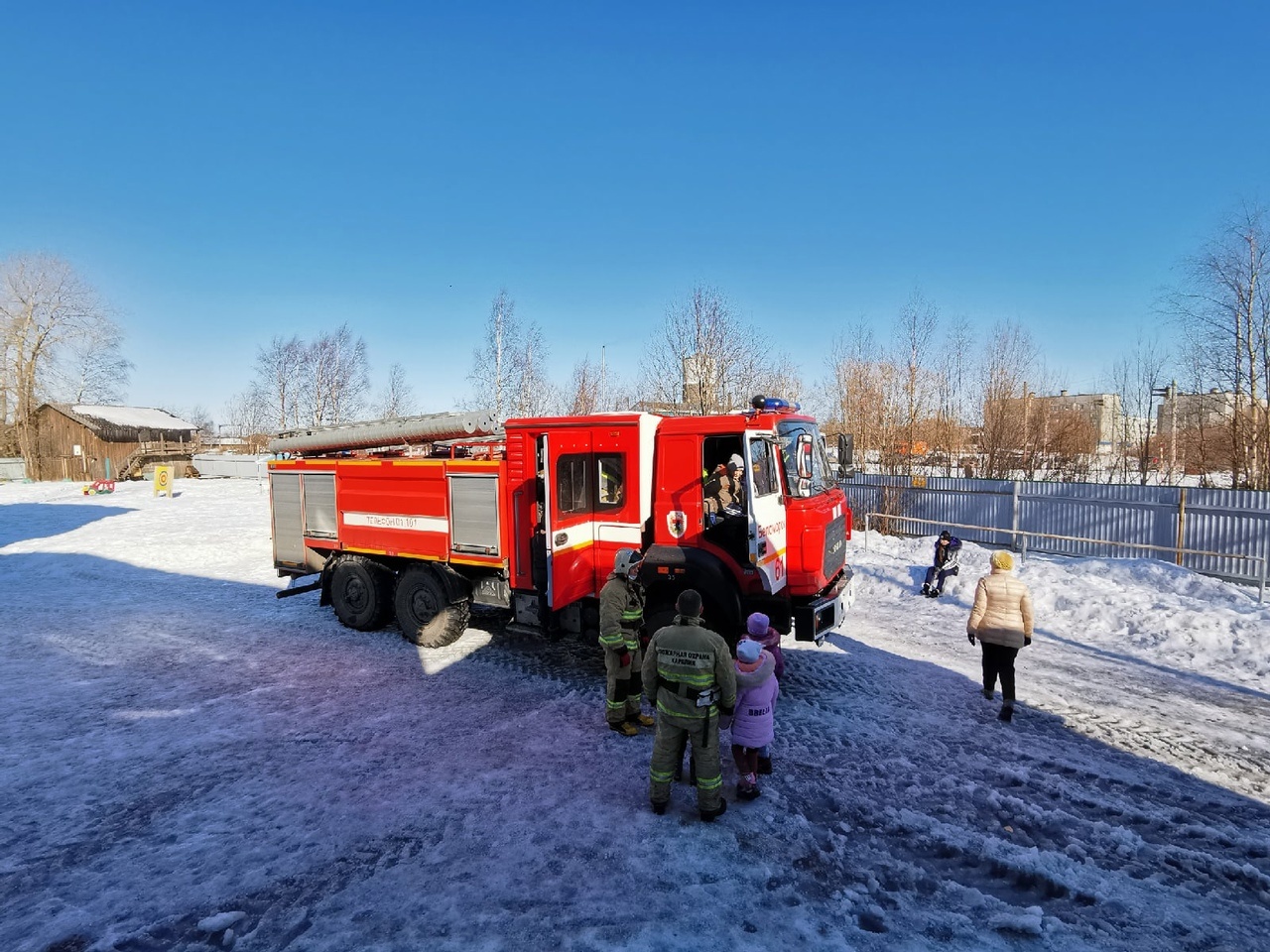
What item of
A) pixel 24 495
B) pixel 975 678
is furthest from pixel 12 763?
pixel 24 495

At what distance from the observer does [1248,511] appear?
11.2 metres

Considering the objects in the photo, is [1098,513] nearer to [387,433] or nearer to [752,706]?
[752,706]

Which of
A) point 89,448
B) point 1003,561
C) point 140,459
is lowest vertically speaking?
point 1003,561

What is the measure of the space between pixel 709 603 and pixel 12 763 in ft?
19.4

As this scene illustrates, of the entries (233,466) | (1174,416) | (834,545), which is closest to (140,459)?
(233,466)

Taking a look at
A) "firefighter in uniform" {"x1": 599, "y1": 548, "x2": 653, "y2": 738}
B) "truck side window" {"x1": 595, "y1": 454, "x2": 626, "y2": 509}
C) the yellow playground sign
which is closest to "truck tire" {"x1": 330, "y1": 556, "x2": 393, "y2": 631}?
"truck side window" {"x1": 595, "y1": 454, "x2": 626, "y2": 509}

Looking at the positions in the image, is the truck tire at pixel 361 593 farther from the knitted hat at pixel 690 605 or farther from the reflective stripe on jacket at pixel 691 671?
the knitted hat at pixel 690 605

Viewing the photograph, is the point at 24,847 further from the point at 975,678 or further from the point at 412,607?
the point at 975,678

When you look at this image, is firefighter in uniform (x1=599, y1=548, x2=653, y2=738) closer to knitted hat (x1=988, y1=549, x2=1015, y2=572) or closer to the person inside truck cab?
the person inside truck cab

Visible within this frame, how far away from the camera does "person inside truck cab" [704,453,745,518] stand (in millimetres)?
6225

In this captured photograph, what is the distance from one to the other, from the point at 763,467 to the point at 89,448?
51799 millimetres

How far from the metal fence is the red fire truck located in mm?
36116

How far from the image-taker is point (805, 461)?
6789 millimetres

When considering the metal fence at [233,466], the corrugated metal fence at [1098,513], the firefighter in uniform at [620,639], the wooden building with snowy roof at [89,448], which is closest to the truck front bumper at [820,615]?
the firefighter in uniform at [620,639]
